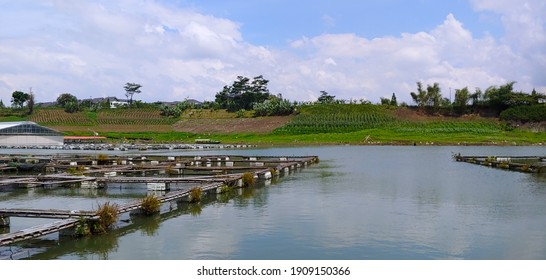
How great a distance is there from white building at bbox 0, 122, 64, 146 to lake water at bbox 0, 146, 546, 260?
6213cm

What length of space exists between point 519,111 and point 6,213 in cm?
9804

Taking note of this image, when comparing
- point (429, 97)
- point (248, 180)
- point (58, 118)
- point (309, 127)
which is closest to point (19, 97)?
point (58, 118)

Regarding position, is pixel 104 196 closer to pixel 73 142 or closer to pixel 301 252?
pixel 301 252

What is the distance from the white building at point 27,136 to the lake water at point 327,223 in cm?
6213

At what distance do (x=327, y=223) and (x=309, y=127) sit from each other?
3328 inches

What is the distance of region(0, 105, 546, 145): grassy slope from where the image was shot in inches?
3415

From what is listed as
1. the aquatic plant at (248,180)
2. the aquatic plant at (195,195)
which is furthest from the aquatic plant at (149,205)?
the aquatic plant at (248,180)

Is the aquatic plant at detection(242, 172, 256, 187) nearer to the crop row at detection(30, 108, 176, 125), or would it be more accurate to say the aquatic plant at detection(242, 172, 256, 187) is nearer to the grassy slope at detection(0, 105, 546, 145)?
the grassy slope at detection(0, 105, 546, 145)

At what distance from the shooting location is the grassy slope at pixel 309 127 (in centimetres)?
8675

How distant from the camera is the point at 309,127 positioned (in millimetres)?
102562

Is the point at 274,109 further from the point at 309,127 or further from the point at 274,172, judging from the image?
the point at 274,172

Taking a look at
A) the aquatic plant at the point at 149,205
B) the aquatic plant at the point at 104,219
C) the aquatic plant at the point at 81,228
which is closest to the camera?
the aquatic plant at the point at 81,228

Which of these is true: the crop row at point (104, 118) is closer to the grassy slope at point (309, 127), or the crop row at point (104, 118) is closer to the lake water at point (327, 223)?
the grassy slope at point (309, 127)

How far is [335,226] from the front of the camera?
1777 centimetres
